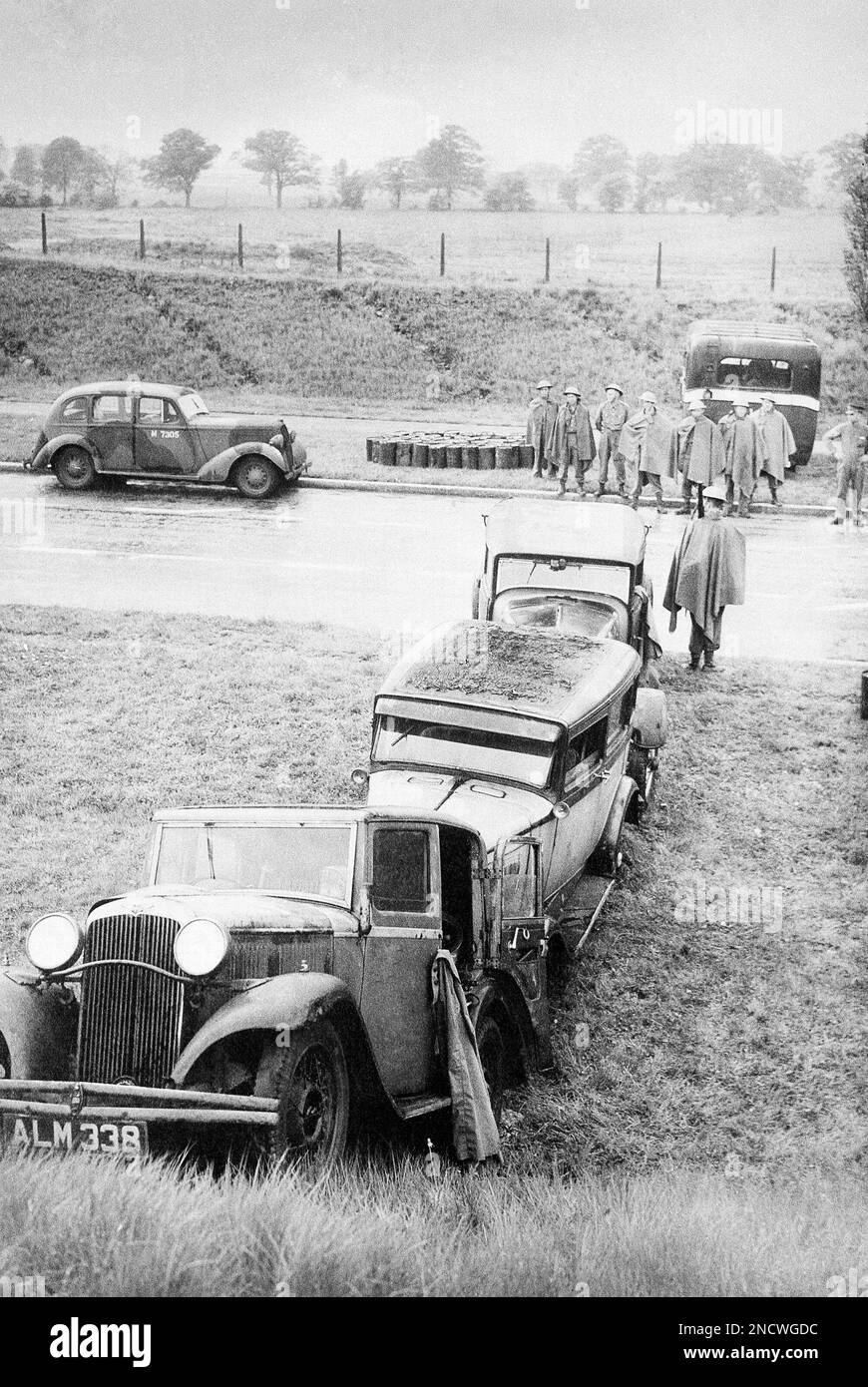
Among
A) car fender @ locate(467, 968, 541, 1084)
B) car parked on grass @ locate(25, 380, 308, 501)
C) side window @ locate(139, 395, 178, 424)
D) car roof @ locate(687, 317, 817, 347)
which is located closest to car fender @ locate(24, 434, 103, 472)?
car parked on grass @ locate(25, 380, 308, 501)

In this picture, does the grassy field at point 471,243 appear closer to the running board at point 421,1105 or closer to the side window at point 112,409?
the side window at point 112,409

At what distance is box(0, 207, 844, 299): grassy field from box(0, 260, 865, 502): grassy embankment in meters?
0.26

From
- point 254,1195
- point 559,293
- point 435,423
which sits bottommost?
point 254,1195

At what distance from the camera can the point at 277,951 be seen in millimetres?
4137

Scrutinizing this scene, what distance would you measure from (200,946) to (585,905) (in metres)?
3.42

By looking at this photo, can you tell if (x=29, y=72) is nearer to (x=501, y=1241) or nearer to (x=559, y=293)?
(x=559, y=293)

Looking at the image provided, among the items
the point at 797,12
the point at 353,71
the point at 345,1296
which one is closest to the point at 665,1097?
the point at 345,1296

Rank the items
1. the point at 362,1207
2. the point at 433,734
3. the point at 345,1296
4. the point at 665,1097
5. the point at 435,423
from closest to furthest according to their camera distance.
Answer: the point at 345,1296
the point at 362,1207
the point at 665,1097
the point at 433,734
the point at 435,423

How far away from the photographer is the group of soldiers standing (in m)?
14.5

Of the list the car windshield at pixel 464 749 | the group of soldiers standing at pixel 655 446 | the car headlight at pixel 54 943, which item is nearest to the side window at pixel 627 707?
the car windshield at pixel 464 749

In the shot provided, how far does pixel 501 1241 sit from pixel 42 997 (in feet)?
5.40

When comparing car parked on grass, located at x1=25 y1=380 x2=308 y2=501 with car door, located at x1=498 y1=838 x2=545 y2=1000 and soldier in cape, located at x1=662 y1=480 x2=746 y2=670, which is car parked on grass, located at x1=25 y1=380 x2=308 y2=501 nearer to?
soldier in cape, located at x1=662 y1=480 x2=746 y2=670

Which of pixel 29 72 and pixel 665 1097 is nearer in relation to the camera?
pixel 665 1097

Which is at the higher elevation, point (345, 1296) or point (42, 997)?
point (42, 997)
